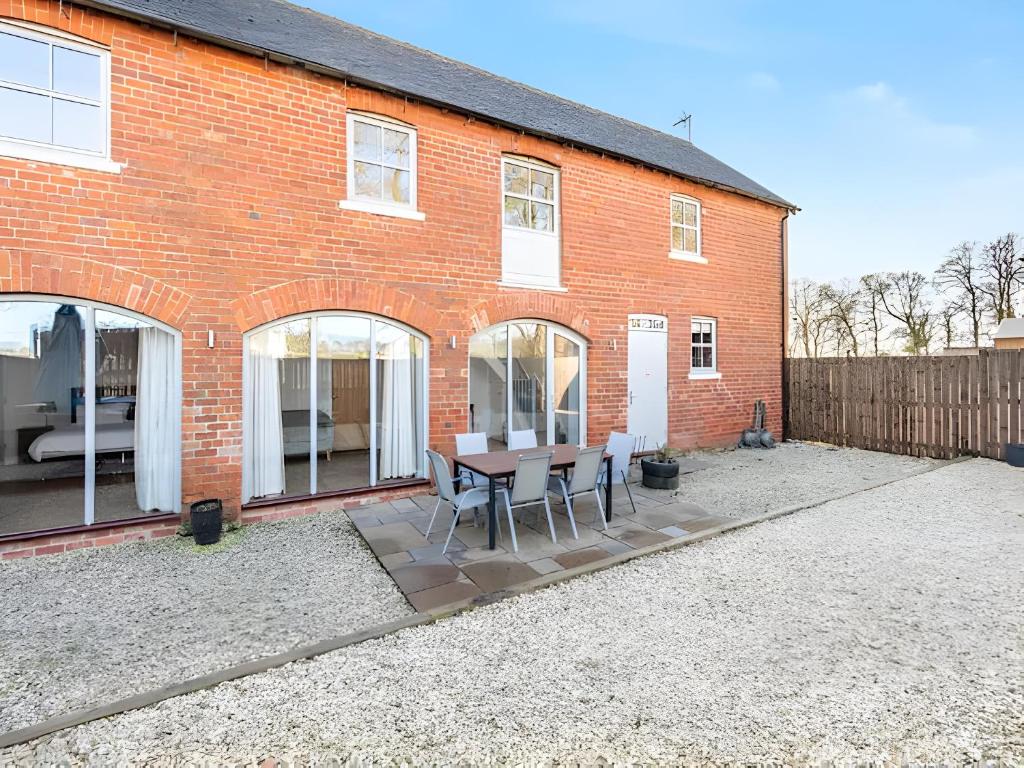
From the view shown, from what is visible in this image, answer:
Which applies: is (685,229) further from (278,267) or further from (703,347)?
(278,267)

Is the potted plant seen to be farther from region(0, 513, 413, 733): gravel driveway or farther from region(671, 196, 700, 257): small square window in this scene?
region(671, 196, 700, 257): small square window

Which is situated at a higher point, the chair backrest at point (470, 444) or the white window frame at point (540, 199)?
the white window frame at point (540, 199)

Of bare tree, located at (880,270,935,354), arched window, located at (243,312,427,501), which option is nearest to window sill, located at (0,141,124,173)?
arched window, located at (243,312,427,501)

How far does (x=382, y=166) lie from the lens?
21.6ft

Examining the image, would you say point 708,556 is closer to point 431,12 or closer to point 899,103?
point 431,12

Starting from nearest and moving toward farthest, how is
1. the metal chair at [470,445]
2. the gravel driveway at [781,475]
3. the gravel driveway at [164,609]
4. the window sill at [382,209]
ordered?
the gravel driveway at [164,609] → the metal chair at [470,445] → the window sill at [382,209] → the gravel driveway at [781,475]

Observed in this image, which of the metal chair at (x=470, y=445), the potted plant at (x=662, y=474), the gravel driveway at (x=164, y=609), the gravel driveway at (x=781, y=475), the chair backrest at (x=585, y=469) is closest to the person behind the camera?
the gravel driveway at (x=164, y=609)

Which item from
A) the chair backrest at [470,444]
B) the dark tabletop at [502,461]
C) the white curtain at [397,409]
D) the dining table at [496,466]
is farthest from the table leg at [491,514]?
the white curtain at [397,409]

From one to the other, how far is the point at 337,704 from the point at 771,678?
2.46 meters

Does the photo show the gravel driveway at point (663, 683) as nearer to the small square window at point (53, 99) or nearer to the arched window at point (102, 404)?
the arched window at point (102, 404)

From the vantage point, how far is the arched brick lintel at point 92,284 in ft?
15.3

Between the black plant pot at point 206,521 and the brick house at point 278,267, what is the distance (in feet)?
1.49

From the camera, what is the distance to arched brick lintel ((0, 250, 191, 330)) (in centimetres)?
465

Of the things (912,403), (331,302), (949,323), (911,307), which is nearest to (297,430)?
(331,302)
